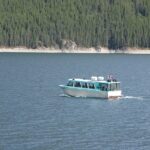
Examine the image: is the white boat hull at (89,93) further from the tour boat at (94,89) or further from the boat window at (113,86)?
the boat window at (113,86)

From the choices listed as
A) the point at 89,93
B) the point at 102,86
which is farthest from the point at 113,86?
the point at 89,93

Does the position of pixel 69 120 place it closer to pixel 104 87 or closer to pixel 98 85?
pixel 104 87

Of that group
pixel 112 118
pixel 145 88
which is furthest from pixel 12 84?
pixel 112 118

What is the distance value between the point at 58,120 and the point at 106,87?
24889 millimetres

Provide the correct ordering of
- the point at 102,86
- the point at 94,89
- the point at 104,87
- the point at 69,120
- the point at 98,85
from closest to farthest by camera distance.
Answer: the point at 69,120 < the point at 104,87 < the point at 102,86 < the point at 94,89 < the point at 98,85

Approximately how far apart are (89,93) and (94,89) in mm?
896

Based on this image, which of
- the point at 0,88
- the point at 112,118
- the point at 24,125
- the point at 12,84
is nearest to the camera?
the point at 24,125

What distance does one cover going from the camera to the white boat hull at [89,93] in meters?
101

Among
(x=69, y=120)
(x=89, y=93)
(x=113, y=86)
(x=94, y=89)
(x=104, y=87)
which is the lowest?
(x=69, y=120)

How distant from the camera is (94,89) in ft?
335

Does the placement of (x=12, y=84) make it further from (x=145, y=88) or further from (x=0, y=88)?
(x=145, y=88)

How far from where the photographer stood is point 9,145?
63.2m

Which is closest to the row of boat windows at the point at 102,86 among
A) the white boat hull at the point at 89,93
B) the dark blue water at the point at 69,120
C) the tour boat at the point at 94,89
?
the tour boat at the point at 94,89

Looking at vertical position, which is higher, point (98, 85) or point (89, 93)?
point (98, 85)
